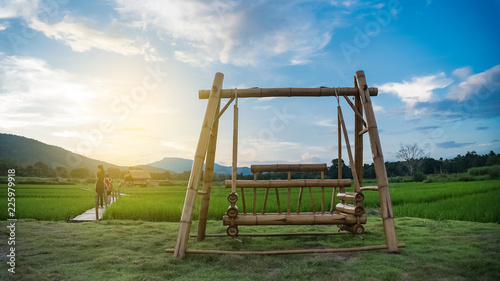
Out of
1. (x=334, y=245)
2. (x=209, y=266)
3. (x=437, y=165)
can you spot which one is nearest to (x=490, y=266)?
(x=334, y=245)

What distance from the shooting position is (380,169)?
4.70 metres

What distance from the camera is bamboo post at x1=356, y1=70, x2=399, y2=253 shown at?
4.41 metres

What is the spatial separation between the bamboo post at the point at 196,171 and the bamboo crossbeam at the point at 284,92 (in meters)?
0.23

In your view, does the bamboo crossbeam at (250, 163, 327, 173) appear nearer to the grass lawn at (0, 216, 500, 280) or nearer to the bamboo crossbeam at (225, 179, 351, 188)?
the bamboo crossbeam at (225, 179, 351, 188)

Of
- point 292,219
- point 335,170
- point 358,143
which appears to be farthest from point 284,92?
point 335,170

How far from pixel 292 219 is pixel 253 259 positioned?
0.99 metres

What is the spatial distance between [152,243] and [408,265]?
11.8 feet

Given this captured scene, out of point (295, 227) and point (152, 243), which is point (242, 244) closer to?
point (152, 243)

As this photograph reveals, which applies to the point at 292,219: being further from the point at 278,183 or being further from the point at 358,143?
the point at 358,143

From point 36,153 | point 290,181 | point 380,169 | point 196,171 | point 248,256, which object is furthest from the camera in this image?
point 36,153

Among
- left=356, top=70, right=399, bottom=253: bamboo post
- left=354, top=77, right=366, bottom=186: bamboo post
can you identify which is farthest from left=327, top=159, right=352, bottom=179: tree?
left=356, top=70, right=399, bottom=253: bamboo post

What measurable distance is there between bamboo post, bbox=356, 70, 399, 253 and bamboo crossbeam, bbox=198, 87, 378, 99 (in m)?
0.28

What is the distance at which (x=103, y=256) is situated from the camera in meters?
4.23

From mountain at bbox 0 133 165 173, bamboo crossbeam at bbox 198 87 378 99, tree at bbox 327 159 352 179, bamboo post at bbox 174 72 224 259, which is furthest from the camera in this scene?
mountain at bbox 0 133 165 173
